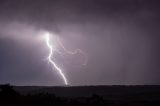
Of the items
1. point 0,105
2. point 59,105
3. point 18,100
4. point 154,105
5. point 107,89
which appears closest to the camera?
point 0,105

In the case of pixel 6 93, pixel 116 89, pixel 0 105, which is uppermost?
pixel 116 89

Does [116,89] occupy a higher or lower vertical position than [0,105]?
higher

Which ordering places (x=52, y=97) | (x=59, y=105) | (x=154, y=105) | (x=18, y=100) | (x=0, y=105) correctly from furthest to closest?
1. (x=154, y=105)
2. (x=52, y=97)
3. (x=59, y=105)
4. (x=18, y=100)
5. (x=0, y=105)

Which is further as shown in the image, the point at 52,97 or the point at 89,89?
the point at 89,89

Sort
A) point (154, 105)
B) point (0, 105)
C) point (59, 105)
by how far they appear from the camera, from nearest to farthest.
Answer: point (0, 105), point (59, 105), point (154, 105)

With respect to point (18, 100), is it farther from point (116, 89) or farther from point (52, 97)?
point (116, 89)

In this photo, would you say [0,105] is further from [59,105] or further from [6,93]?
[59,105]

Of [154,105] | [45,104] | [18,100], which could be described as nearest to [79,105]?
[45,104]

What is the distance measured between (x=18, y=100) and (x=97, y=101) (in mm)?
13979

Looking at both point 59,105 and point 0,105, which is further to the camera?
point 59,105

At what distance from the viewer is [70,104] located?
59.3m

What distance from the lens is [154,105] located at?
91938 millimetres

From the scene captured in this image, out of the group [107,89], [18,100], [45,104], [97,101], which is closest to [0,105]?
[18,100]

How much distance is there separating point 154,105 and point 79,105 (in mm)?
36750
